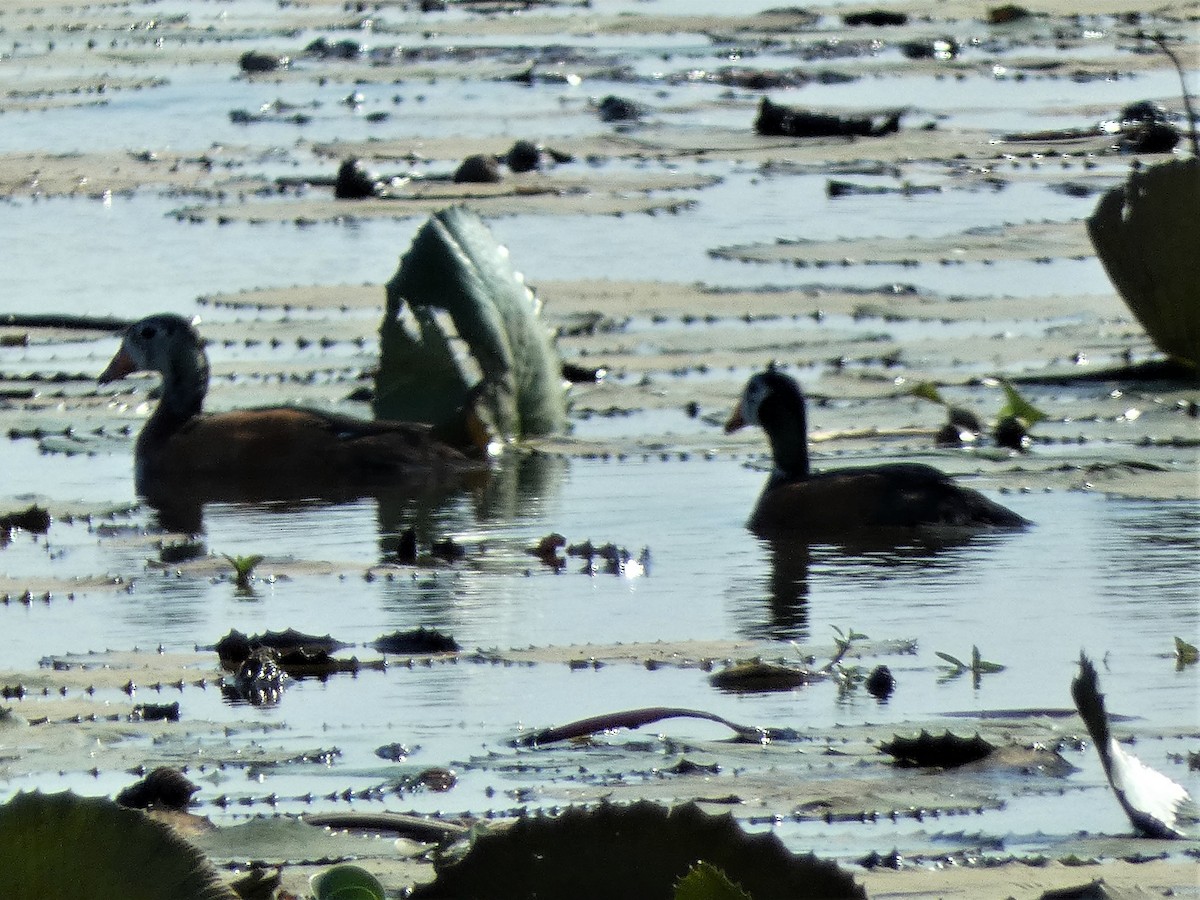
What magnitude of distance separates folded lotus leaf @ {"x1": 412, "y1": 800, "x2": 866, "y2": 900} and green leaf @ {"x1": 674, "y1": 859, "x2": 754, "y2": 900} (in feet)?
0.56

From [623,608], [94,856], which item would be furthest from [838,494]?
[94,856]

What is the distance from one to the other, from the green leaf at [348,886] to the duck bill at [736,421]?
6294 mm

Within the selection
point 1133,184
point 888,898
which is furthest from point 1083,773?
point 1133,184

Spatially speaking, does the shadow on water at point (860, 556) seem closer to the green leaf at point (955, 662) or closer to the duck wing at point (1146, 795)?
the green leaf at point (955, 662)

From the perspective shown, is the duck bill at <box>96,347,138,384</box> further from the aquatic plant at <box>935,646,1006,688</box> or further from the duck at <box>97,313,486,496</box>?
the aquatic plant at <box>935,646,1006,688</box>

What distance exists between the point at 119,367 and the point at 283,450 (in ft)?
4.06

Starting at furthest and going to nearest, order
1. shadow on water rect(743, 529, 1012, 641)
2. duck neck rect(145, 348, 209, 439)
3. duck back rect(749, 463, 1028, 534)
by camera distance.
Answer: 1. duck neck rect(145, 348, 209, 439)
2. duck back rect(749, 463, 1028, 534)
3. shadow on water rect(743, 529, 1012, 641)

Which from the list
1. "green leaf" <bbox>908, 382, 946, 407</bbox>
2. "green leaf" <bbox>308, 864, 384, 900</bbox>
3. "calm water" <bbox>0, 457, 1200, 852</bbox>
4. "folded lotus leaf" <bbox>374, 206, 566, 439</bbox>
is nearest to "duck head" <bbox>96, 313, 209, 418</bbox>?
"calm water" <bbox>0, 457, 1200, 852</bbox>

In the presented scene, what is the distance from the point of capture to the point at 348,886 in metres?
3.31

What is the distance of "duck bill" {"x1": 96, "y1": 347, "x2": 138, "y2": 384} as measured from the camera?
10.9m

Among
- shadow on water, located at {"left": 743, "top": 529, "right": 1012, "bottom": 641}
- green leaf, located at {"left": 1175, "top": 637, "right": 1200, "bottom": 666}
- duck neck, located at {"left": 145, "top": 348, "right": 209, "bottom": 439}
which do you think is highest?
duck neck, located at {"left": 145, "top": 348, "right": 209, "bottom": 439}

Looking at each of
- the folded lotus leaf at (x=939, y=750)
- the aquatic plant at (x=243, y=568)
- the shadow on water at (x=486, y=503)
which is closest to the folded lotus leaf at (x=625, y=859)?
the folded lotus leaf at (x=939, y=750)

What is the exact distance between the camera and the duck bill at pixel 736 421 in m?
9.57

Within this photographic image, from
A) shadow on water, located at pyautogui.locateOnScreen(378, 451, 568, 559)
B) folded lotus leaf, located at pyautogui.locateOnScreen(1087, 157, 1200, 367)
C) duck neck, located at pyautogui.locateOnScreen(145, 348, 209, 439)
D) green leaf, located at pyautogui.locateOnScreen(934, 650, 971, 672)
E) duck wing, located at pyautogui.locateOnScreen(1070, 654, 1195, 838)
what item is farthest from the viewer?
folded lotus leaf, located at pyautogui.locateOnScreen(1087, 157, 1200, 367)
